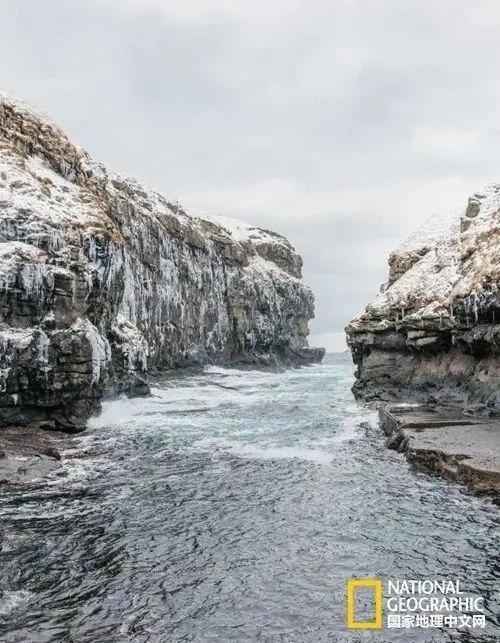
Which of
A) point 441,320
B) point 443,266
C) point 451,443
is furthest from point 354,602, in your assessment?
point 443,266

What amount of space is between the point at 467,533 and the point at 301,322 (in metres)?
115

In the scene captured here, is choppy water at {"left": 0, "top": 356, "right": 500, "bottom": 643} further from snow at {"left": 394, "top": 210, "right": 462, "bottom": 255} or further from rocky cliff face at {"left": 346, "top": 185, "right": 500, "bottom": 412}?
snow at {"left": 394, "top": 210, "right": 462, "bottom": 255}

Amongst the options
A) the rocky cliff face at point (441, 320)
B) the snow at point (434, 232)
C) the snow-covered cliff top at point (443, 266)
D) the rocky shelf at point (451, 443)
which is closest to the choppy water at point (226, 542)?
the rocky shelf at point (451, 443)

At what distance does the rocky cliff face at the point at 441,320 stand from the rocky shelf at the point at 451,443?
130 inches

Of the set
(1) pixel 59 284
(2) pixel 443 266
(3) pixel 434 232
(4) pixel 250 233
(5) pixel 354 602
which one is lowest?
(5) pixel 354 602

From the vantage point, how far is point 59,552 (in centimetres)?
1302

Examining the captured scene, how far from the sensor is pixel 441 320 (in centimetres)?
3456

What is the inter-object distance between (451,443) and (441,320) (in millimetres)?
14646

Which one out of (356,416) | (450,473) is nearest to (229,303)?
(356,416)

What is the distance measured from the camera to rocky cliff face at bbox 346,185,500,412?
3012 cm

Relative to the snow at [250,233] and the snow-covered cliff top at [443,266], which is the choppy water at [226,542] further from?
the snow at [250,233]

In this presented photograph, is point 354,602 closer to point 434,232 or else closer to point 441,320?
point 441,320

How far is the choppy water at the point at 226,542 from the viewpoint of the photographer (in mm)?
10008

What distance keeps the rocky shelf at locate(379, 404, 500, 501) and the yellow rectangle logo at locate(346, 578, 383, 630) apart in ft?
23.2
